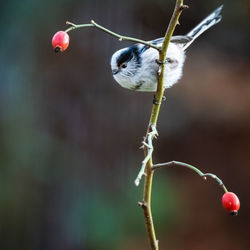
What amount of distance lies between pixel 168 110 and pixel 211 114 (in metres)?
0.47

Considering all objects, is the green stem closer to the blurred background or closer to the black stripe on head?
the black stripe on head

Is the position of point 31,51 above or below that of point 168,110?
above

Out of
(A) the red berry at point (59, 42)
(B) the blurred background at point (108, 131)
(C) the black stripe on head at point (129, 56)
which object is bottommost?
(B) the blurred background at point (108, 131)

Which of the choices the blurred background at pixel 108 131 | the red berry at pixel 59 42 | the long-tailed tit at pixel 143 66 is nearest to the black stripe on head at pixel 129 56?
the long-tailed tit at pixel 143 66

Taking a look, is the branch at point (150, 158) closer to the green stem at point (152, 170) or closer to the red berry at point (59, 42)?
the green stem at point (152, 170)

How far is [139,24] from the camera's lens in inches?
210

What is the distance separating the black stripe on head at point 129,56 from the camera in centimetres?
263

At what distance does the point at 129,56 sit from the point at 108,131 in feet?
8.93

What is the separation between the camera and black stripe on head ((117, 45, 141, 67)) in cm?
263

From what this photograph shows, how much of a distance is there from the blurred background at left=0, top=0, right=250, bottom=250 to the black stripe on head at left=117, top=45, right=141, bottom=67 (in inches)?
93.0

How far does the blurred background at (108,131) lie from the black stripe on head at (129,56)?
7.75 feet

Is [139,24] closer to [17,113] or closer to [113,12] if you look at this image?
[113,12]

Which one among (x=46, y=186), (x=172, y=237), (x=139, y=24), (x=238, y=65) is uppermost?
(x=139, y=24)

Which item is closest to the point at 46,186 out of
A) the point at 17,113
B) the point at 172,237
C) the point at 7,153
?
the point at 7,153
